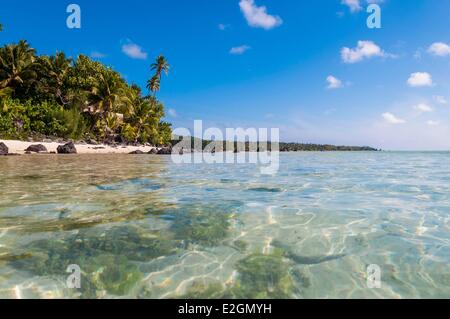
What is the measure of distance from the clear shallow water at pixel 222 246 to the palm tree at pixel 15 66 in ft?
113

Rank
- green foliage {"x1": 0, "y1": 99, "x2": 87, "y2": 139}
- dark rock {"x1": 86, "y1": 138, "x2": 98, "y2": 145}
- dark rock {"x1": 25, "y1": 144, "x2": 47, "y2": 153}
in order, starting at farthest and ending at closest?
dark rock {"x1": 86, "y1": 138, "x2": 98, "y2": 145}
green foliage {"x1": 0, "y1": 99, "x2": 87, "y2": 139}
dark rock {"x1": 25, "y1": 144, "x2": 47, "y2": 153}

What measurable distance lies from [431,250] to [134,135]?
1895 inches

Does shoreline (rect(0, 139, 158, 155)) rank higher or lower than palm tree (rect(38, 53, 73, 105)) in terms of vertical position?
lower

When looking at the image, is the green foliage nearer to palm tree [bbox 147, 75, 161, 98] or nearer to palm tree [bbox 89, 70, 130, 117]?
palm tree [bbox 89, 70, 130, 117]

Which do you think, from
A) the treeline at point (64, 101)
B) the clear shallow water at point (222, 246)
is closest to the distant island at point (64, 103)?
the treeline at point (64, 101)

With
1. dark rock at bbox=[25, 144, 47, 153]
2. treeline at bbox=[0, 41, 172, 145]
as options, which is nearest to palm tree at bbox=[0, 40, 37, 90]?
treeline at bbox=[0, 41, 172, 145]

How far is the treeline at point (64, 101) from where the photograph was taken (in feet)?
112

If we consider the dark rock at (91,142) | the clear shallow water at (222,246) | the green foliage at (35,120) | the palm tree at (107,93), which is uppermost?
the palm tree at (107,93)

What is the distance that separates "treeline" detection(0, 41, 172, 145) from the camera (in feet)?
112

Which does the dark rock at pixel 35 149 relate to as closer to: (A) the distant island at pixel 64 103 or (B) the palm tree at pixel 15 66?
(A) the distant island at pixel 64 103

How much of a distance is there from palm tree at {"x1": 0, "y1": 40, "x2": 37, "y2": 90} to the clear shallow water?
113 ft

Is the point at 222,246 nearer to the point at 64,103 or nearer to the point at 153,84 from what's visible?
the point at 64,103

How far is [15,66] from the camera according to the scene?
34.8 meters

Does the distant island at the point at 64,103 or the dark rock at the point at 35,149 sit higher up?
the distant island at the point at 64,103
